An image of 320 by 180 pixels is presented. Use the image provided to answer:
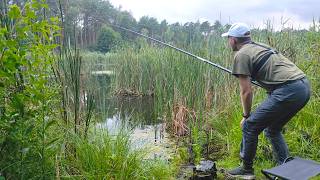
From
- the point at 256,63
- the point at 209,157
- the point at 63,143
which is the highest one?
the point at 256,63

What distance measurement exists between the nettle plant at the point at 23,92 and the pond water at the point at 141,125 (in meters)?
0.99

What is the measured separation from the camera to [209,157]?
15.5 feet

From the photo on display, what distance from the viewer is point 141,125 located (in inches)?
295

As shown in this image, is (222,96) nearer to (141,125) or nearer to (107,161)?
(141,125)

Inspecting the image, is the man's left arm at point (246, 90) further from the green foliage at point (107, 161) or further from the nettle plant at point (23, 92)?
the nettle plant at point (23, 92)

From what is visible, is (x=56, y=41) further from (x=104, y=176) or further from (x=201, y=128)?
(x=201, y=128)

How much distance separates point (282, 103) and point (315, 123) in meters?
1.26

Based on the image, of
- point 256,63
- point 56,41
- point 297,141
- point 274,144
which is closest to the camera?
point 256,63

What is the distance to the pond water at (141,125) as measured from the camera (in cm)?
413

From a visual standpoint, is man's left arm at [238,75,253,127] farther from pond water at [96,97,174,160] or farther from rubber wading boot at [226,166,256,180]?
pond water at [96,97,174,160]

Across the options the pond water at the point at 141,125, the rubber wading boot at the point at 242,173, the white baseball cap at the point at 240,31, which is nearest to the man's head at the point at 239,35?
the white baseball cap at the point at 240,31

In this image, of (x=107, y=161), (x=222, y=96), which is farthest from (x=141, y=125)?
(x=107, y=161)

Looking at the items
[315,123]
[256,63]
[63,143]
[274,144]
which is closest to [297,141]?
[315,123]

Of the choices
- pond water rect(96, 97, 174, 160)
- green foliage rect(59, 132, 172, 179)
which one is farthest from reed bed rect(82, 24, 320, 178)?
green foliage rect(59, 132, 172, 179)
